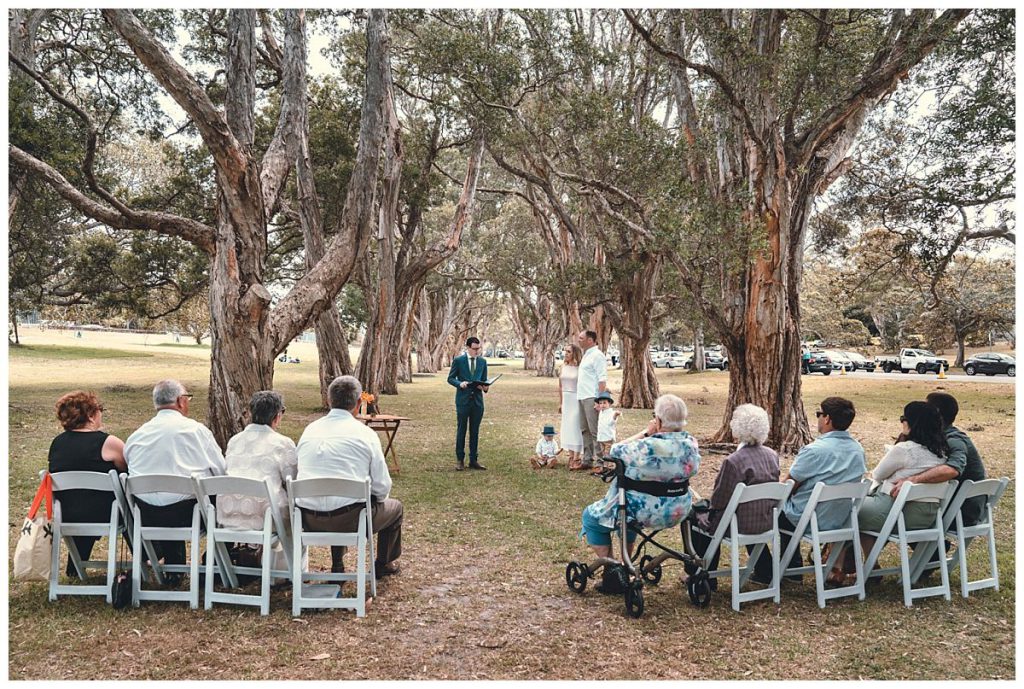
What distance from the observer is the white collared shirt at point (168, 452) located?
4.86 metres

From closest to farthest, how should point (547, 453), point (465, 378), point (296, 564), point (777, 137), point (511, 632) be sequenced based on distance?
point (511, 632) → point (296, 564) → point (465, 378) → point (547, 453) → point (777, 137)

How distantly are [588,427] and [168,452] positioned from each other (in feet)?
19.8

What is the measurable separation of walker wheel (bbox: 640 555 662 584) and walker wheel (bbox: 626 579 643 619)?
338 mm

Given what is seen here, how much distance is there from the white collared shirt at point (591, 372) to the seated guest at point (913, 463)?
447cm

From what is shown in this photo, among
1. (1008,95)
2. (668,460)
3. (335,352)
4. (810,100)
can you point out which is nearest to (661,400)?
(668,460)

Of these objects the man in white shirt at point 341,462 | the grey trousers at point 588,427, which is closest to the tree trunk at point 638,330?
the grey trousers at point 588,427

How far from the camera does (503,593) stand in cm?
521

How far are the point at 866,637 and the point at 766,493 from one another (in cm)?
93

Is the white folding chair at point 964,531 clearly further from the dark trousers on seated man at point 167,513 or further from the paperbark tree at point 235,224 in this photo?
the paperbark tree at point 235,224

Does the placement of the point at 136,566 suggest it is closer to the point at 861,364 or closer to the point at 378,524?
the point at 378,524

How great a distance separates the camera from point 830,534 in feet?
16.0

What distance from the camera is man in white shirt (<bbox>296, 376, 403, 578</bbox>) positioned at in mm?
4816

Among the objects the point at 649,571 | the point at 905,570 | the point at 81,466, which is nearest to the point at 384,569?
the point at 649,571

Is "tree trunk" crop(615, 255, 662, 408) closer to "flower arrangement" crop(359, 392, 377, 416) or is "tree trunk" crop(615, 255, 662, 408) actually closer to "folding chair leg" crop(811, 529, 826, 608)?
"flower arrangement" crop(359, 392, 377, 416)
